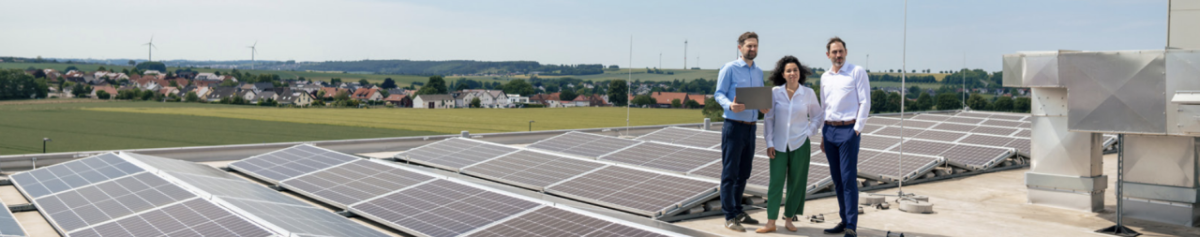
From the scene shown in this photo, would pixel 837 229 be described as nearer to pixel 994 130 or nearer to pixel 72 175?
pixel 72 175

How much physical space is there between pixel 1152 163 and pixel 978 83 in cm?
5018

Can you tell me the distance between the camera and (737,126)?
7.69 m

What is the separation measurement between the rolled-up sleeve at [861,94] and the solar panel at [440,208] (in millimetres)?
3158

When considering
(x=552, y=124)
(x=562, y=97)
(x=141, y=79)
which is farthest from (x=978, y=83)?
(x=141, y=79)

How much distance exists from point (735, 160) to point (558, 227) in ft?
6.72

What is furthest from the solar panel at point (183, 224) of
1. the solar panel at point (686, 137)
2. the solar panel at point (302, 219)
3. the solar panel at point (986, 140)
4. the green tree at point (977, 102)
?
A: the green tree at point (977, 102)

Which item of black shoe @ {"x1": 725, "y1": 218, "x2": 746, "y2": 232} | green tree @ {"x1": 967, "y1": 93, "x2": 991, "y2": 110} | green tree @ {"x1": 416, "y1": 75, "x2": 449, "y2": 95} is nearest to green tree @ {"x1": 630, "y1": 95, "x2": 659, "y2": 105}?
green tree @ {"x1": 967, "y1": 93, "x2": 991, "y2": 110}

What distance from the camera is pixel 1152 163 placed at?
9352 millimetres

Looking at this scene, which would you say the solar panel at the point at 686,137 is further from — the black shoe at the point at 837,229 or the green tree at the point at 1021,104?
the green tree at the point at 1021,104

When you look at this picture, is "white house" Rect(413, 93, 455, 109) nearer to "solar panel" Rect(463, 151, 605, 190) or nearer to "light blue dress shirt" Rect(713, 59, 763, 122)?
"solar panel" Rect(463, 151, 605, 190)

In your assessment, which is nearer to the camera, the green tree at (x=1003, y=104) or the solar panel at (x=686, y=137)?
the solar panel at (x=686, y=137)

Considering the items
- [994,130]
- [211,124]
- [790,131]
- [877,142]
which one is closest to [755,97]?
[790,131]

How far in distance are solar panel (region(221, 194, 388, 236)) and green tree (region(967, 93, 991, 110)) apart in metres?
56.9

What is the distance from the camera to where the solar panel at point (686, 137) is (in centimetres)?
1722
